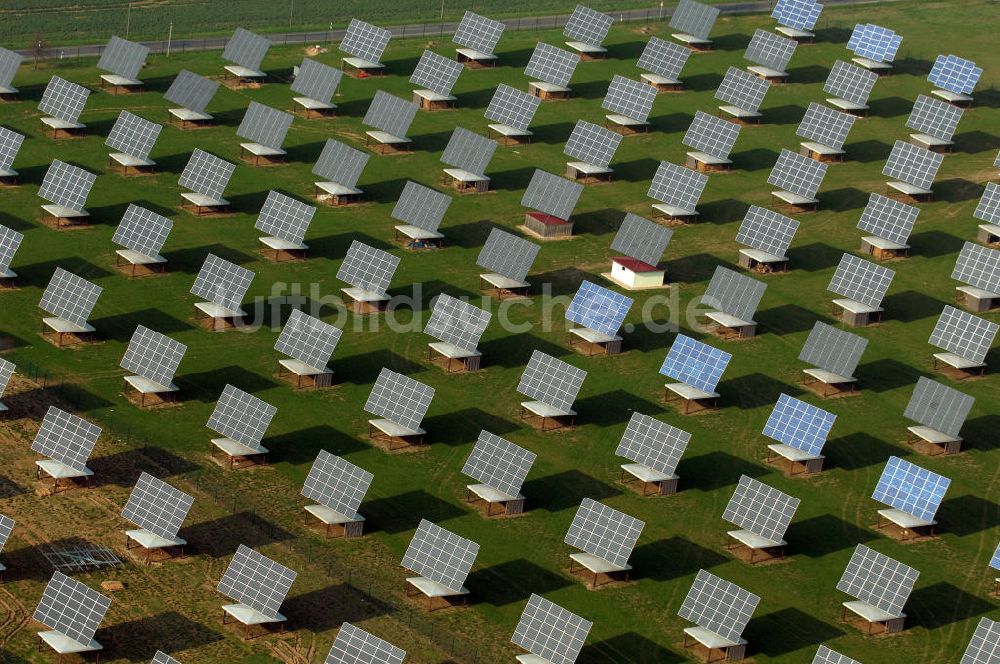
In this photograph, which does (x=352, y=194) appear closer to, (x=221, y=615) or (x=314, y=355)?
(x=314, y=355)

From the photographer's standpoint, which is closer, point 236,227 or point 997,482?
point 997,482

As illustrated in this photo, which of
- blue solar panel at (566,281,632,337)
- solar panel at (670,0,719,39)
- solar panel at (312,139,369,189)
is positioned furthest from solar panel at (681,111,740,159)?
blue solar panel at (566,281,632,337)

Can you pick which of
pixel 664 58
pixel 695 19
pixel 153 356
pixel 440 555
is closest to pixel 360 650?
pixel 440 555

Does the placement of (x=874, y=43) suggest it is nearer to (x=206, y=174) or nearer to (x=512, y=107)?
(x=512, y=107)

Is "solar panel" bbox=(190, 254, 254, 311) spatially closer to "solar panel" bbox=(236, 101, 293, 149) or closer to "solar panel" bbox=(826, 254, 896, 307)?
"solar panel" bbox=(236, 101, 293, 149)

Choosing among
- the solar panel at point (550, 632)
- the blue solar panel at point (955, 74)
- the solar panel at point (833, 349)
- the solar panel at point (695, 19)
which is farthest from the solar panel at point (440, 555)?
the solar panel at point (695, 19)

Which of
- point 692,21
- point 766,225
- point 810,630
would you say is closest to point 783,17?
point 692,21
